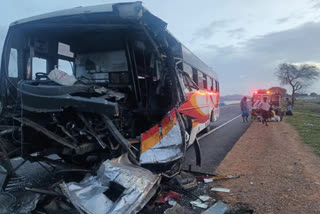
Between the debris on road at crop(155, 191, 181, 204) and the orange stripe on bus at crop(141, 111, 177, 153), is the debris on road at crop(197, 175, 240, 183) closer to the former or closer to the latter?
the debris on road at crop(155, 191, 181, 204)

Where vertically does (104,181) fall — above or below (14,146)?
below

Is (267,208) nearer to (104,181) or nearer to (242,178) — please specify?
(242,178)

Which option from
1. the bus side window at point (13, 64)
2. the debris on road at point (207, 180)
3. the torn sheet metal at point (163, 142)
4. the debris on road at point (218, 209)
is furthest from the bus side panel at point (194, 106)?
the bus side window at point (13, 64)

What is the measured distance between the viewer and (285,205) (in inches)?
147

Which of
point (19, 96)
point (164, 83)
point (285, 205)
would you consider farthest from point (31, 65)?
point (285, 205)

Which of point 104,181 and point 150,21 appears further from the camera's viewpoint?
point 150,21

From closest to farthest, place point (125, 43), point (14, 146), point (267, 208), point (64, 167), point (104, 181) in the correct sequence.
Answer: point (104, 181)
point (267, 208)
point (14, 146)
point (64, 167)
point (125, 43)

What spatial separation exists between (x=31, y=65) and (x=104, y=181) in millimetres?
2676

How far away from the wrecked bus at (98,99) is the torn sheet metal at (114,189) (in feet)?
0.06

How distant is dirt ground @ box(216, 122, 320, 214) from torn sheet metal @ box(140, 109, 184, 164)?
1.14 metres

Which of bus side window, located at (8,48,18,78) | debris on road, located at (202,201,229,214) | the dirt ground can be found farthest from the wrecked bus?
the dirt ground

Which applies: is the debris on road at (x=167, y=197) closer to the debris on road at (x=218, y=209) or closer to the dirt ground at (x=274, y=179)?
the debris on road at (x=218, y=209)

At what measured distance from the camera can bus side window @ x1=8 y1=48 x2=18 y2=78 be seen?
14.0 feet

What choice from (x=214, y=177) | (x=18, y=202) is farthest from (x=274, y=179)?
(x=18, y=202)
